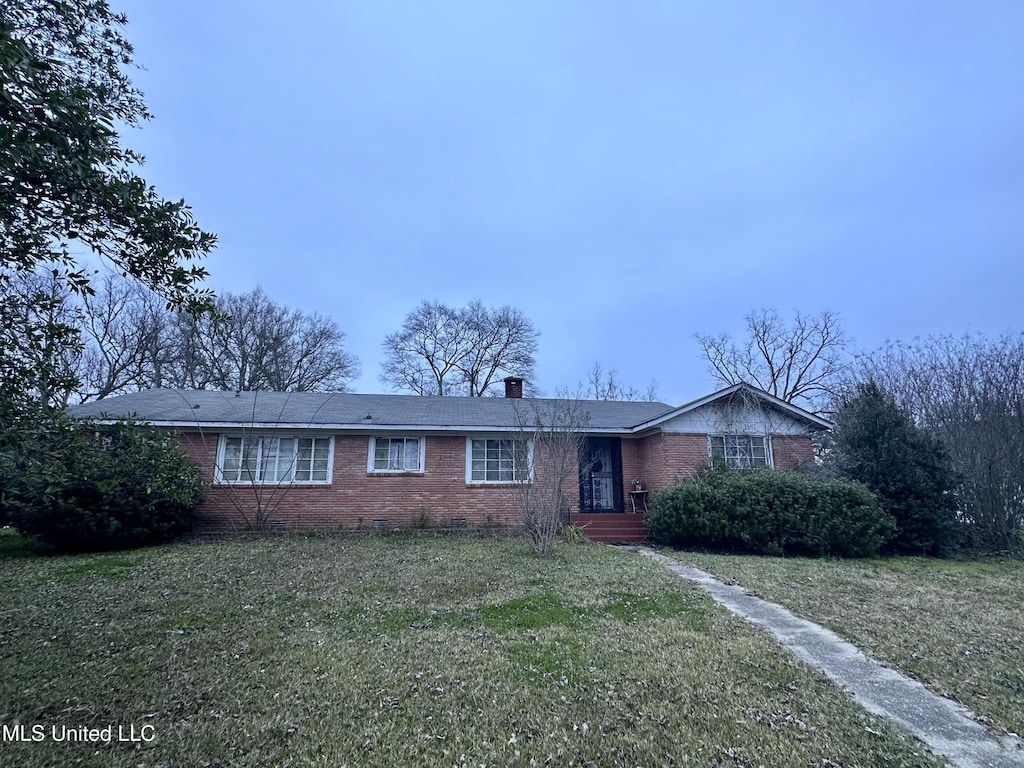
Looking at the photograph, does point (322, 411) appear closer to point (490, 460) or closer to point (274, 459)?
point (274, 459)

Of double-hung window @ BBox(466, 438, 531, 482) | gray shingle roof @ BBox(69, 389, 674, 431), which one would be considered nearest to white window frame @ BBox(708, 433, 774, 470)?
gray shingle roof @ BBox(69, 389, 674, 431)

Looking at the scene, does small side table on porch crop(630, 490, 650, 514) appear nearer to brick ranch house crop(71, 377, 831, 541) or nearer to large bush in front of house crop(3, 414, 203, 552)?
brick ranch house crop(71, 377, 831, 541)

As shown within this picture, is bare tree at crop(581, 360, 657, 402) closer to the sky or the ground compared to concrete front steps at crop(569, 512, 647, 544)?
closer to the sky

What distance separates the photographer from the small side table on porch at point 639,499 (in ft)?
45.6

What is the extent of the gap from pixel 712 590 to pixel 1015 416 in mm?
10446

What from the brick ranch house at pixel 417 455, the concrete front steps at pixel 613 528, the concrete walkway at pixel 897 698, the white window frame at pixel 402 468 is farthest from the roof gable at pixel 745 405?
the concrete walkway at pixel 897 698

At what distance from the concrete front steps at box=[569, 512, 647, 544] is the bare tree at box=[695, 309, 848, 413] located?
56.8ft

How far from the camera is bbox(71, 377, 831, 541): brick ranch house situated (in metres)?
12.5

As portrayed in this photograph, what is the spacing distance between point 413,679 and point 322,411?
11.0 m

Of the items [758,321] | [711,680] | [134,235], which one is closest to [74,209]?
[134,235]

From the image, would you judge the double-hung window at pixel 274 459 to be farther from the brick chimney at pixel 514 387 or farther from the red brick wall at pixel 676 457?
the red brick wall at pixel 676 457

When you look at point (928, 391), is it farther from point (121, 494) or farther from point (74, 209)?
point (121, 494)

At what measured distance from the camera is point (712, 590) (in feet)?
22.6

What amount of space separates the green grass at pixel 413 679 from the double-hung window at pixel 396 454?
20.5 feet
